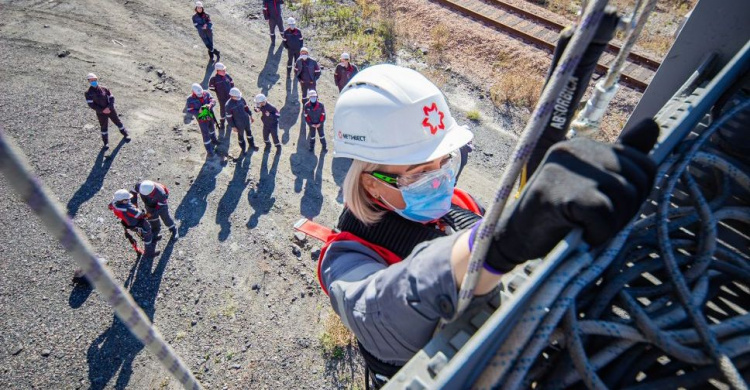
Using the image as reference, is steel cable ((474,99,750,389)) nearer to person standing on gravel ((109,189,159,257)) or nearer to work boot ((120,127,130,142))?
person standing on gravel ((109,189,159,257))

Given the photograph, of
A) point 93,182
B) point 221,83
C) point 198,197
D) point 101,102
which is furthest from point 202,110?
point 93,182

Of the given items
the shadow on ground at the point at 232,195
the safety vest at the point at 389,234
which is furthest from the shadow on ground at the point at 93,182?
the safety vest at the point at 389,234

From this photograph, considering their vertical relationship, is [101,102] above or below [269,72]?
below

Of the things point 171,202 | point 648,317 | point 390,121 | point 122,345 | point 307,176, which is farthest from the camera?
point 307,176

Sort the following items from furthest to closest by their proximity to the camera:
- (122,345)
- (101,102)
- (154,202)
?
(101,102) < (154,202) < (122,345)

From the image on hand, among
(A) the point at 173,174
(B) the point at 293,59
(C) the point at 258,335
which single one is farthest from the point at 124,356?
(B) the point at 293,59

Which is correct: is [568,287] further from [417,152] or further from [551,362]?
[417,152]

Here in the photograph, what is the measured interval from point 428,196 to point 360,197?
0.51 meters

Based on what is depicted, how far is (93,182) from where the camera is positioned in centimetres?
994

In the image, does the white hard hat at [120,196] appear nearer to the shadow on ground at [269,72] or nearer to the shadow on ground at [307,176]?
the shadow on ground at [307,176]

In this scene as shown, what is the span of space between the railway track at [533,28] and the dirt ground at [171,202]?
2.97 meters

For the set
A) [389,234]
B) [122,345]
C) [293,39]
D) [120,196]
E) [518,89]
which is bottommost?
[122,345]

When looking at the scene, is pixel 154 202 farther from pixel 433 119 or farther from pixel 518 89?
pixel 518 89

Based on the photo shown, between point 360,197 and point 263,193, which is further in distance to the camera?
point 263,193
